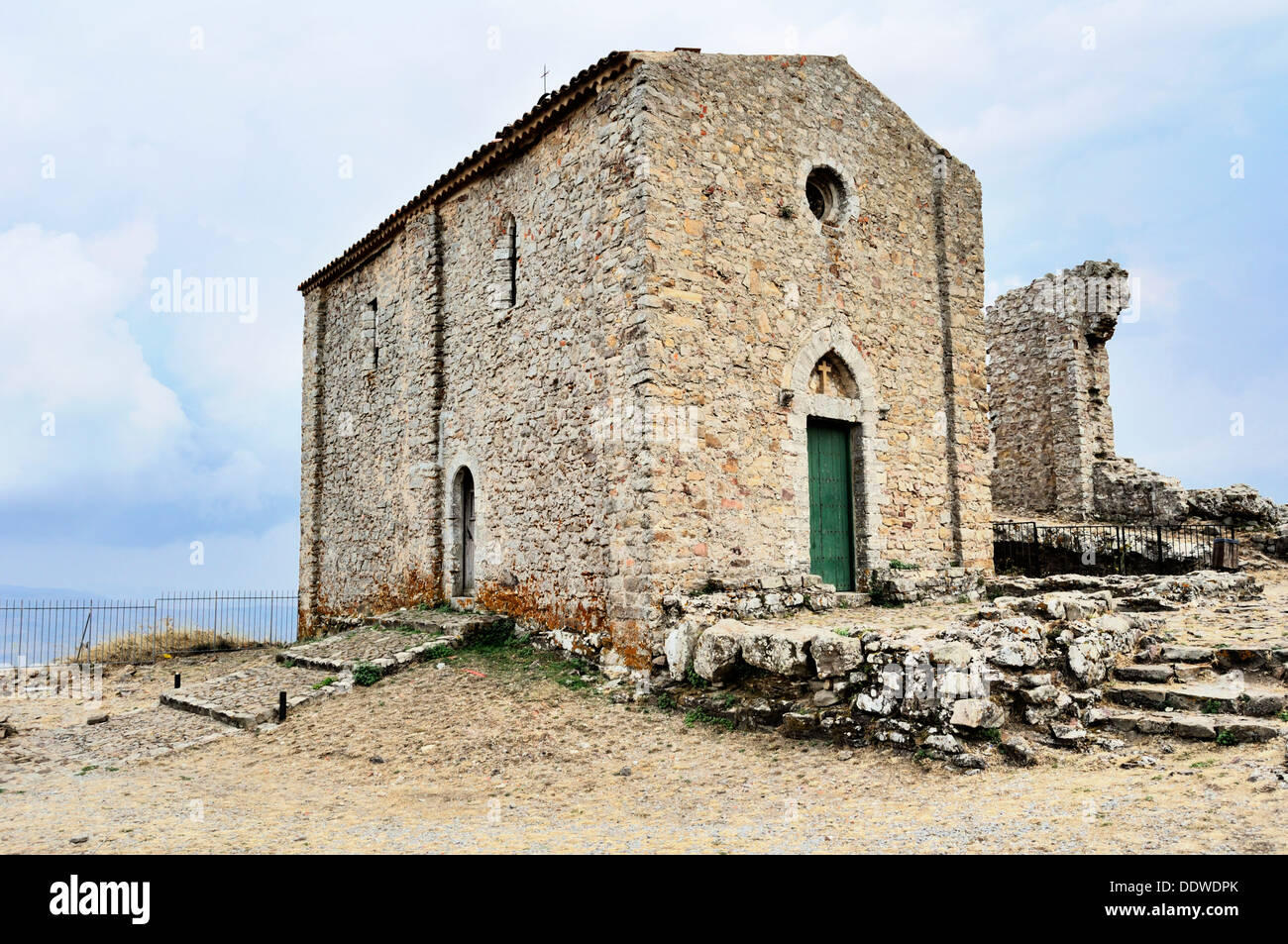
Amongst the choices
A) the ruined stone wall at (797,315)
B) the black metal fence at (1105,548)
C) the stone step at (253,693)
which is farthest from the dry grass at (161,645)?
the black metal fence at (1105,548)

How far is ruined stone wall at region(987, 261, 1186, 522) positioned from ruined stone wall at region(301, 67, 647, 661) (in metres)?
12.4

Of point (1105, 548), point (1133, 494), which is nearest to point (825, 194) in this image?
point (1105, 548)

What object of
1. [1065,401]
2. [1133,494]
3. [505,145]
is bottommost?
[1133,494]

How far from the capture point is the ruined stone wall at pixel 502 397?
9742 mm

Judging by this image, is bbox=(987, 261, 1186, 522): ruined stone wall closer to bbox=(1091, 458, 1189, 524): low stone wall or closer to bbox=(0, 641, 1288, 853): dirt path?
bbox=(1091, 458, 1189, 524): low stone wall

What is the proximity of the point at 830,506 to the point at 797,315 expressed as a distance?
8.58 ft

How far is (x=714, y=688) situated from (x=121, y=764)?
6.23 meters

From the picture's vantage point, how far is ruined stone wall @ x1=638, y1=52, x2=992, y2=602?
31.2ft

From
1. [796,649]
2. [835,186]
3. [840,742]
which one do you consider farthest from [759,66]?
[840,742]

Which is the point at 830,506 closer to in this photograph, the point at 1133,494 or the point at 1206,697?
the point at 1206,697

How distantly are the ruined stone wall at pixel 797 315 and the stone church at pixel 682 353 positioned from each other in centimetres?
4

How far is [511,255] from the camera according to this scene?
40.0 feet
